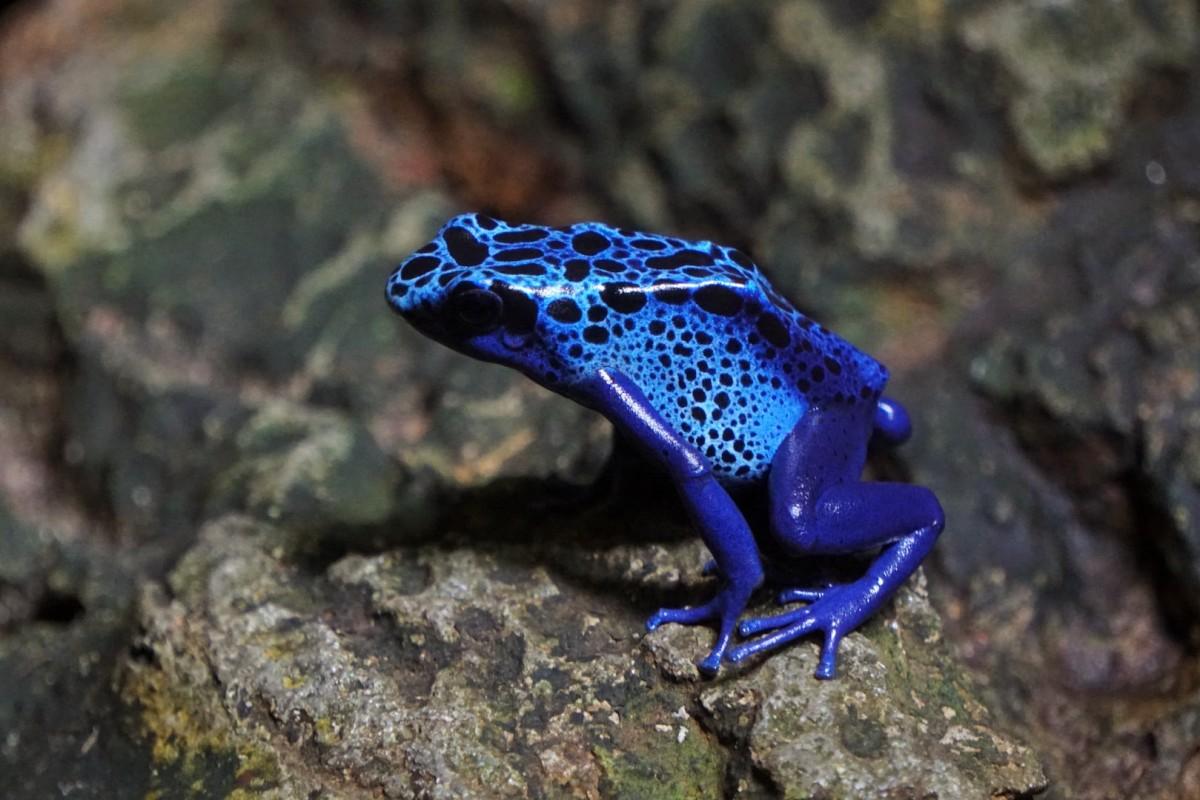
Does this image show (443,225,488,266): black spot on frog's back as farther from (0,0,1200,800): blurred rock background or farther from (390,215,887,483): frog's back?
(0,0,1200,800): blurred rock background

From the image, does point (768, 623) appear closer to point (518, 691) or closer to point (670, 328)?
point (518, 691)

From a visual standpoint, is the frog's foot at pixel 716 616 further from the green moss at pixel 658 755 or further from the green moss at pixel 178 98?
the green moss at pixel 178 98

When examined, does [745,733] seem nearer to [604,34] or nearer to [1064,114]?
[1064,114]

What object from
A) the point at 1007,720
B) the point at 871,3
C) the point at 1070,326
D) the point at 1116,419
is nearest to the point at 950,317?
the point at 1070,326

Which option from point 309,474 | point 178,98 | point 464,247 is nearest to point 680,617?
point 464,247

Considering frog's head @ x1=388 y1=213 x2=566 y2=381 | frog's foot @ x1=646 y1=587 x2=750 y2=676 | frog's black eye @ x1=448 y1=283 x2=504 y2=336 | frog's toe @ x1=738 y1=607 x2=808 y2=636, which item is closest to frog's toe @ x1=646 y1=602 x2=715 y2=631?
frog's foot @ x1=646 y1=587 x2=750 y2=676

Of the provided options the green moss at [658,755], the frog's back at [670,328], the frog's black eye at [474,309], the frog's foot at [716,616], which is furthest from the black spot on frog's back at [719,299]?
the green moss at [658,755]
